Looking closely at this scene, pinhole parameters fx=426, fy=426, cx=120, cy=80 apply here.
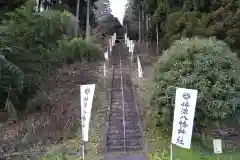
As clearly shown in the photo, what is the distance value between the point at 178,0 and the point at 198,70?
1482cm

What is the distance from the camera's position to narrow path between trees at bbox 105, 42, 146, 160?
12930mm

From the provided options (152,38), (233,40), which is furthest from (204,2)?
(152,38)

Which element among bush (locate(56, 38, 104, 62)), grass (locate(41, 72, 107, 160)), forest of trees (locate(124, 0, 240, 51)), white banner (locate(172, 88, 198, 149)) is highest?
forest of trees (locate(124, 0, 240, 51))

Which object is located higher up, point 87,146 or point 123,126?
point 123,126

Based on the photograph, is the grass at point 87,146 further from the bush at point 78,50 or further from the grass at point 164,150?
the bush at point 78,50

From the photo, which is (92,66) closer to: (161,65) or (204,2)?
(204,2)

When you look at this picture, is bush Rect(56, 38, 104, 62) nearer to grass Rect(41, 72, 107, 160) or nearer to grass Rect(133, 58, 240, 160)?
grass Rect(41, 72, 107, 160)

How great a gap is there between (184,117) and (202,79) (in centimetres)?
269

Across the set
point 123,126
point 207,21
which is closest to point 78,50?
point 207,21

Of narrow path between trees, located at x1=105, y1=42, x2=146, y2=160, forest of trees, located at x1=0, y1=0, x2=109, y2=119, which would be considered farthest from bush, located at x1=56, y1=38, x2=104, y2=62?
narrow path between trees, located at x1=105, y1=42, x2=146, y2=160

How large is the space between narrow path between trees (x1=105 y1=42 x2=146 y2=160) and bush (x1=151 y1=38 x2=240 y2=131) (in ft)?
4.02

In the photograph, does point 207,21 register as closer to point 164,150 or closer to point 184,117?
point 164,150

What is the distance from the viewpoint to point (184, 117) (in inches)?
417

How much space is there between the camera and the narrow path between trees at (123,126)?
12.9m
